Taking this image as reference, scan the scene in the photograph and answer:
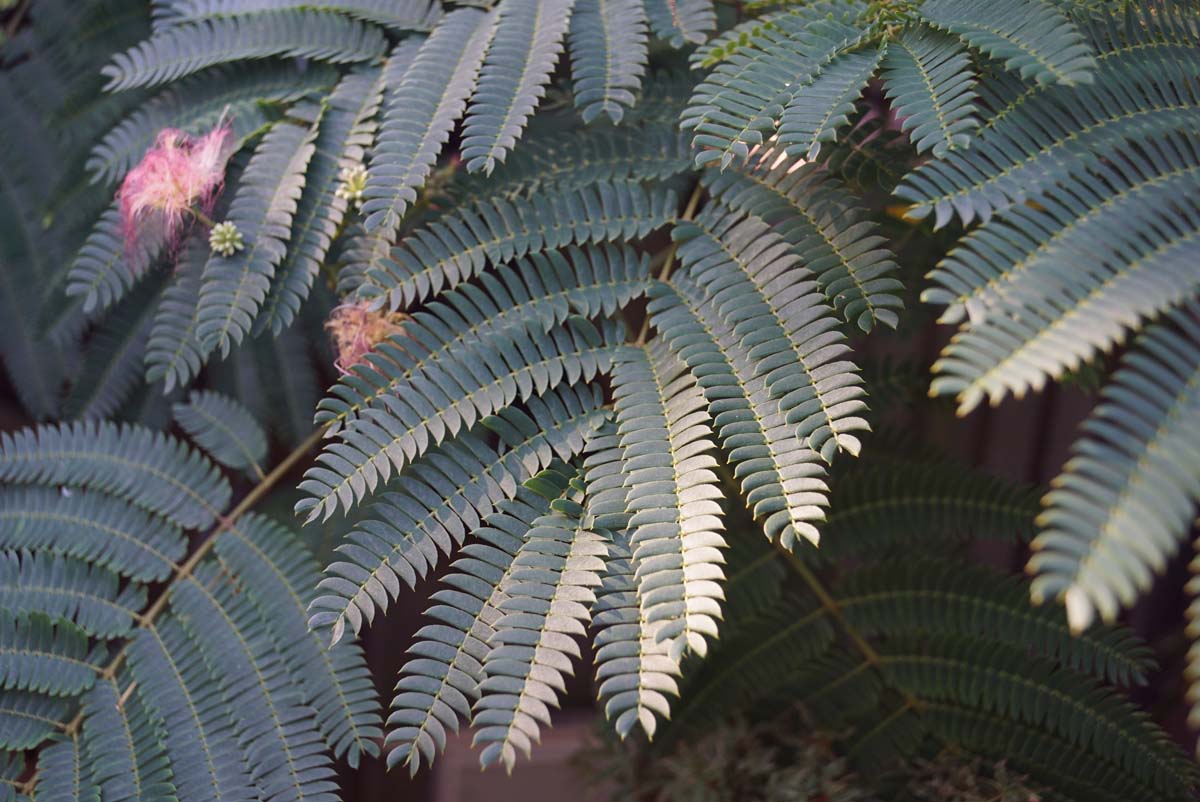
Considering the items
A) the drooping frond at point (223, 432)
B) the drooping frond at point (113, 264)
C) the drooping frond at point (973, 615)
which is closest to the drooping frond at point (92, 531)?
the drooping frond at point (223, 432)

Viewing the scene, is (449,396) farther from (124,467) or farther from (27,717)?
(27,717)

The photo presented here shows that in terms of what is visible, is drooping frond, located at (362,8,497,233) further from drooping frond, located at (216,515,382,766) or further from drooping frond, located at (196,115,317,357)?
drooping frond, located at (216,515,382,766)

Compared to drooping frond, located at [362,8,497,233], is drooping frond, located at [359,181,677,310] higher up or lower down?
lower down

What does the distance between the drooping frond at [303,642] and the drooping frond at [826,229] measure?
65 centimetres

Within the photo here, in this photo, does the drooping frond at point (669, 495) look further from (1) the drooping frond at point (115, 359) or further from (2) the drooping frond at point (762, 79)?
(1) the drooping frond at point (115, 359)

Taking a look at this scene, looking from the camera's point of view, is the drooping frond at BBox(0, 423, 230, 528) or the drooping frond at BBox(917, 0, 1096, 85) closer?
the drooping frond at BBox(917, 0, 1096, 85)

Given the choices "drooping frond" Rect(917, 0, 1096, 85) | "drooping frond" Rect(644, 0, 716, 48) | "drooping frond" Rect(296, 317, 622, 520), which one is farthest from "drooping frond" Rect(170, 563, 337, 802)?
"drooping frond" Rect(917, 0, 1096, 85)

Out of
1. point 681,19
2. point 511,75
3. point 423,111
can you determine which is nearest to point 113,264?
point 423,111

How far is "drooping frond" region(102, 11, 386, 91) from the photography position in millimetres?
1258

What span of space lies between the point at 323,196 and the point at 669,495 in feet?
2.09

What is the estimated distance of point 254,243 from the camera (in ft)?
3.74

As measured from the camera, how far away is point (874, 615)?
4.31 feet

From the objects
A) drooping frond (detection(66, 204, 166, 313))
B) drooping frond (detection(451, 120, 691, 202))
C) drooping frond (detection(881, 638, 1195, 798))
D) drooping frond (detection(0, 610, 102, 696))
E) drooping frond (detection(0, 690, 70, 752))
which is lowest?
drooping frond (detection(881, 638, 1195, 798))

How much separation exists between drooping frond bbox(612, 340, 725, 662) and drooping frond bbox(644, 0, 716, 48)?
0.42 meters
